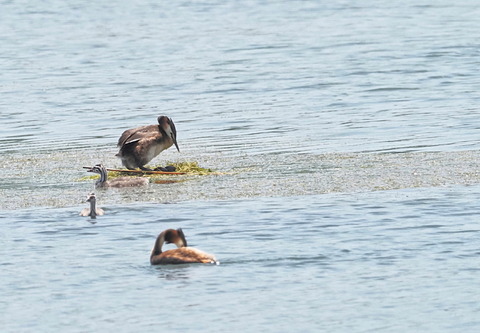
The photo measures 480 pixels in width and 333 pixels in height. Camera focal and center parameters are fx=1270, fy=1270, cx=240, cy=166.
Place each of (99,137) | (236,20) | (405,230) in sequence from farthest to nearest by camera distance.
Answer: (236,20)
(99,137)
(405,230)

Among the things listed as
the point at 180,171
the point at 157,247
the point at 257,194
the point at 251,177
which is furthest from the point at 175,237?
the point at 180,171

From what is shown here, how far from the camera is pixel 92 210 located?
530 inches

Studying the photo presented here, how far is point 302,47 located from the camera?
118ft

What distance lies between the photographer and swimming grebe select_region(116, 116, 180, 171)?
1623cm

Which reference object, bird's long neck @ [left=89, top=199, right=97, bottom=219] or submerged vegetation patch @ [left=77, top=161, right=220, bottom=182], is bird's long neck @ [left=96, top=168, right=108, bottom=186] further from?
bird's long neck @ [left=89, top=199, right=97, bottom=219]

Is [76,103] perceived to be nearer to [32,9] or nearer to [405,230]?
[405,230]

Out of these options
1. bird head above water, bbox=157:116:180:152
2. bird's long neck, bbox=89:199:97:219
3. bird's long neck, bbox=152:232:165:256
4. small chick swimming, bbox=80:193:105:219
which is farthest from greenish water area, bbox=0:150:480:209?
bird's long neck, bbox=152:232:165:256

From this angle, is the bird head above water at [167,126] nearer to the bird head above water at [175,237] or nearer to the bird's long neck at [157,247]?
the bird head above water at [175,237]

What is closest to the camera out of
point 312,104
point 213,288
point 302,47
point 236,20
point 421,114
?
point 213,288

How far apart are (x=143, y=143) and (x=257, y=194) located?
7.27 feet

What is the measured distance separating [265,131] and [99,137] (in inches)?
105

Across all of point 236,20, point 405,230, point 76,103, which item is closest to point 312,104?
point 76,103

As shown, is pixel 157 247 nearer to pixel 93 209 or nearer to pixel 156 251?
pixel 156 251

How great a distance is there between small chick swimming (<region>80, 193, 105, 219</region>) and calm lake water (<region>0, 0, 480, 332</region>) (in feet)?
0.33
